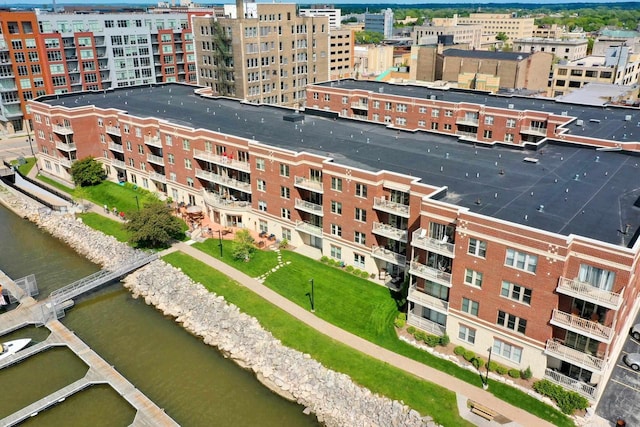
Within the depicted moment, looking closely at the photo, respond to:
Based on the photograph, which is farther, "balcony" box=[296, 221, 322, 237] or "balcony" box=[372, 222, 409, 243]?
"balcony" box=[296, 221, 322, 237]

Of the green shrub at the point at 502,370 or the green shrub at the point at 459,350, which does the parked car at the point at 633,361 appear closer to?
the green shrub at the point at 502,370

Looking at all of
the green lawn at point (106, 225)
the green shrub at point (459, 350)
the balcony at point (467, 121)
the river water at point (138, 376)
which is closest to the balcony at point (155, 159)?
the green lawn at point (106, 225)

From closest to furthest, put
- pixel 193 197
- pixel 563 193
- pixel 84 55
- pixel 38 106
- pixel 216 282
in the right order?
pixel 563 193, pixel 216 282, pixel 193 197, pixel 38 106, pixel 84 55

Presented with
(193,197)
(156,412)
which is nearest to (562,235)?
(156,412)

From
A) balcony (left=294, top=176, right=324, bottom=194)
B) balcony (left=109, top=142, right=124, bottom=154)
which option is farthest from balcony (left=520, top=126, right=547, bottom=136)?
balcony (left=109, top=142, right=124, bottom=154)

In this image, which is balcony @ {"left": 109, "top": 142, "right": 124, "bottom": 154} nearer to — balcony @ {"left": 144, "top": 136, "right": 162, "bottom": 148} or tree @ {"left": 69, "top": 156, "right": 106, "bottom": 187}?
tree @ {"left": 69, "top": 156, "right": 106, "bottom": 187}

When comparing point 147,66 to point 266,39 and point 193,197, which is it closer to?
point 266,39

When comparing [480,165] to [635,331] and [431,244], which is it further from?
[635,331]

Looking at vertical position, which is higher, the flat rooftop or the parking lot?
the flat rooftop
